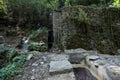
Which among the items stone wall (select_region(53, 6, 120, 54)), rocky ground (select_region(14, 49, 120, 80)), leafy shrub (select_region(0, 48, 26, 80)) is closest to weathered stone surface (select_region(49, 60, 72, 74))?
rocky ground (select_region(14, 49, 120, 80))

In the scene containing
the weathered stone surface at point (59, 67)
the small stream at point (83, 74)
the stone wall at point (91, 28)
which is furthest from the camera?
the stone wall at point (91, 28)

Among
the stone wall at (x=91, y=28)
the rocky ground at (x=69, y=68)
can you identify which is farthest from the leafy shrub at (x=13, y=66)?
the stone wall at (x=91, y=28)

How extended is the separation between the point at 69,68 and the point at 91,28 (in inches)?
153

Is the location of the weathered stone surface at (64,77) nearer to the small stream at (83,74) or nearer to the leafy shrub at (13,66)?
the leafy shrub at (13,66)

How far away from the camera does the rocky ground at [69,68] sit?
269 centimetres

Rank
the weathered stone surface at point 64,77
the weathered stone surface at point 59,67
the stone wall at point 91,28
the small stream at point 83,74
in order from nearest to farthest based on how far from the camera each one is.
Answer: the weathered stone surface at point 64,77 < the weathered stone surface at point 59,67 < the small stream at point 83,74 < the stone wall at point 91,28

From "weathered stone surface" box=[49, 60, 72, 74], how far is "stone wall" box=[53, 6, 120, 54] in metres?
3.19

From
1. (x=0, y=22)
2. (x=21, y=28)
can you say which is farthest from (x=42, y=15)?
(x=0, y=22)

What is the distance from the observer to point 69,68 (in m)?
2.88

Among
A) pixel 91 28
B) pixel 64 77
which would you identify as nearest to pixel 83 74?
pixel 64 77

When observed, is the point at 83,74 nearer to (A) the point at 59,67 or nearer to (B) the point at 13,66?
(A) the point at 59,67

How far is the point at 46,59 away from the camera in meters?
3.48

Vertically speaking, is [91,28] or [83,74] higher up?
[91,28]

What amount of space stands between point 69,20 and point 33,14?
5216mm
